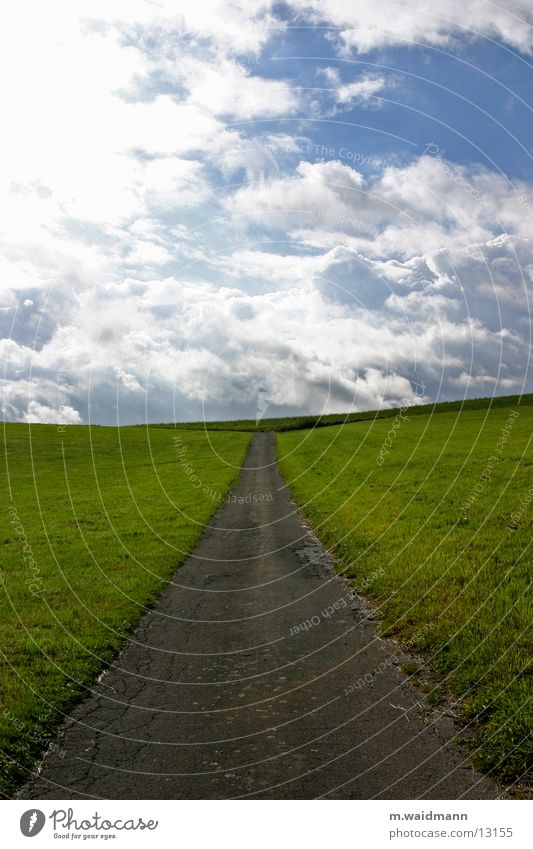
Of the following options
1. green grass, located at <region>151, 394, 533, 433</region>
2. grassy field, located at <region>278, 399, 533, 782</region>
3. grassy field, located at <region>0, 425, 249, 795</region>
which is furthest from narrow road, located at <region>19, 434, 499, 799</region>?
green grass, located at <region>151, 394, 533, 433</region>

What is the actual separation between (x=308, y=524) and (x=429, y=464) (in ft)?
39.6

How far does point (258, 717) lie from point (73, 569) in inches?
444

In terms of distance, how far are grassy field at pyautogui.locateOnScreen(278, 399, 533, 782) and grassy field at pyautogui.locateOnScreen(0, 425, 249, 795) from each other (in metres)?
5.72

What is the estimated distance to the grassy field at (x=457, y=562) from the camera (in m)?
8.25

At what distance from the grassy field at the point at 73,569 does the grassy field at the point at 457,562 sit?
572 centimetres

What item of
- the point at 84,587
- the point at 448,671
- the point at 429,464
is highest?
the point at 429,464

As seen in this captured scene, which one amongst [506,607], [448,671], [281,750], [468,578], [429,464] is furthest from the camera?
[429,464]

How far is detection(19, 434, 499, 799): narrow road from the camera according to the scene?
6656 millimetres

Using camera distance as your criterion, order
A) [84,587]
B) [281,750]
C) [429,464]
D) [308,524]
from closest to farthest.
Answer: [281,750]
[84,587]
[308,524]
[429,464]

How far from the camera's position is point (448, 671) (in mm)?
9320

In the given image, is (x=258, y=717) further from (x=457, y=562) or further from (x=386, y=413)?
(x=386, y=413)

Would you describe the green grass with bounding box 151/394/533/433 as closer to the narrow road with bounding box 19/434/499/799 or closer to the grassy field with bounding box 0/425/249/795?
the grassy field with bounding box 0/425/249/795

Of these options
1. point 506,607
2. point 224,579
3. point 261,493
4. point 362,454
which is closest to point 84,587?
point 224,579
